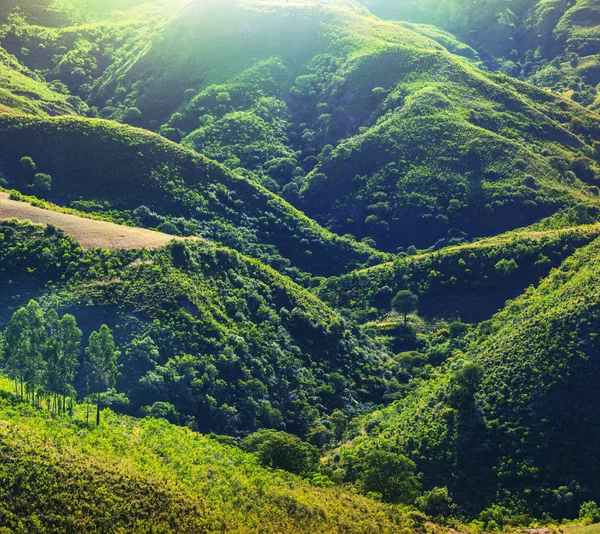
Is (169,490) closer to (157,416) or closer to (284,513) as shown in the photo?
(284,513)

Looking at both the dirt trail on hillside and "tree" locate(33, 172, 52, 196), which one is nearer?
the dirt trail on hillside

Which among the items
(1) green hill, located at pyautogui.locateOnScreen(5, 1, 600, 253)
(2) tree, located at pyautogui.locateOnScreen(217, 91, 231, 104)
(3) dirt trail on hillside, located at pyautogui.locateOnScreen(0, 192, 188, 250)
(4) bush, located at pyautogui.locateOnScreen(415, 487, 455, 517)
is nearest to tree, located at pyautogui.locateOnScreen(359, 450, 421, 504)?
(4) bush, located at pyautogui.locateOnScreen(415, 487, 455, 517)

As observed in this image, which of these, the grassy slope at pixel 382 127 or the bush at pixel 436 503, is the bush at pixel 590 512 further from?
the grassy slope at pixel 382 127

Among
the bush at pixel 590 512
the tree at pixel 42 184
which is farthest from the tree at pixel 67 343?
the tree at pixel 42 184

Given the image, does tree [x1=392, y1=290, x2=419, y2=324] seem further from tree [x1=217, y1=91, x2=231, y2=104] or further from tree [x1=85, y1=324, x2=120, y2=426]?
tree [x1=217, y1=91, x2=231, y2=104]

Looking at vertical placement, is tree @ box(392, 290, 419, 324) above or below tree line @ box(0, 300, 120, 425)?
below

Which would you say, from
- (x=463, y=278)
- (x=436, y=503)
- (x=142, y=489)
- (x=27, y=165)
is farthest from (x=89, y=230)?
(x=463, y=278)

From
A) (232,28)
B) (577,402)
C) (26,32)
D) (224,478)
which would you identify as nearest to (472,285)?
(577,402)
